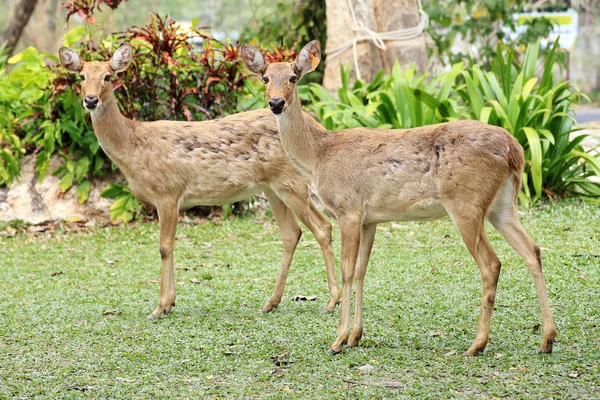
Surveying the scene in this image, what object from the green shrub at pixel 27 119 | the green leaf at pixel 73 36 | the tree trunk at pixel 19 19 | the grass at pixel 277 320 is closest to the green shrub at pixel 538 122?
the grass at pixel 277 320

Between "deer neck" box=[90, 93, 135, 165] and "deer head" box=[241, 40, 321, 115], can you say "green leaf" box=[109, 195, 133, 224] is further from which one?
"deer head" box=[241, 40, 321, 115]

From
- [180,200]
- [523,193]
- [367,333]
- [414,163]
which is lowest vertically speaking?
[523,193]

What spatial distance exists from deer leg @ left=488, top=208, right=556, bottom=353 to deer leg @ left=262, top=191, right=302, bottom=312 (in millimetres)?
1876

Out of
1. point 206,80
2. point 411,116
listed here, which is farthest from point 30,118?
point 411,116

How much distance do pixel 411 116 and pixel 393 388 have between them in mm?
5446

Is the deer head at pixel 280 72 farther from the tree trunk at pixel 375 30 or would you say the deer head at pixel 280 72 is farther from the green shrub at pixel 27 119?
the tree trunk at pixel 375 30

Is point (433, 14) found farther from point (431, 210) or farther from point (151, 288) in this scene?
point (431, 210)

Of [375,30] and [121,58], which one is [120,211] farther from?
[375,30]

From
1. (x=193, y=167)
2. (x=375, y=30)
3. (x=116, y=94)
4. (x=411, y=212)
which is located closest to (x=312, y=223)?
Result: (x=193, y=167)

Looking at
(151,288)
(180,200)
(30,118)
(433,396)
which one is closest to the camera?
(433,396)

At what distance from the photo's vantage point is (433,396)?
4.45 metres

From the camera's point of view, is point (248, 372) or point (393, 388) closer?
point (393, 388)

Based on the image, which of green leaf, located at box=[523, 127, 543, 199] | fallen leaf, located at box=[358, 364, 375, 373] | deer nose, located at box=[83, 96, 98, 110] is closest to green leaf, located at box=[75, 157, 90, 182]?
deer nose, located at box=[83, 96, 98, 110]

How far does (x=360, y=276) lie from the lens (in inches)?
212
